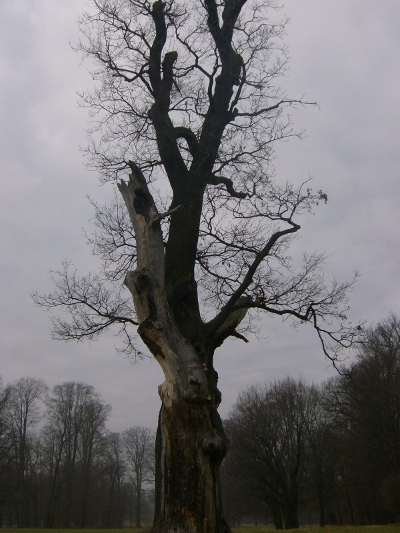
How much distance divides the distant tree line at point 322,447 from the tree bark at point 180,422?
20.7 meters

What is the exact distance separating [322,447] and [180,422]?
36773mm

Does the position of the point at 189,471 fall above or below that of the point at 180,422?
below

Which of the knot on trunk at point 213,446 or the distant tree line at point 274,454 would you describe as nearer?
the knot on trunk at point 213,446

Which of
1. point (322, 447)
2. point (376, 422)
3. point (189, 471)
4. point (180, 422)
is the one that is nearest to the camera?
point (189, 471)

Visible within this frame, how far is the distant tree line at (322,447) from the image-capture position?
1115 inches

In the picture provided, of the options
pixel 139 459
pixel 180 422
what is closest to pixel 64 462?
pixel 139 459

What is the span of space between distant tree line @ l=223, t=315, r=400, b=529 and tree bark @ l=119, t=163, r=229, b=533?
2068 cm

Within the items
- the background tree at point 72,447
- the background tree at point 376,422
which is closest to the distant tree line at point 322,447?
the background tree at point 376,422

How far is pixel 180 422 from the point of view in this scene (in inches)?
249

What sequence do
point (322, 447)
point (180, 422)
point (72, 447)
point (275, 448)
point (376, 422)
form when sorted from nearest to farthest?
point (180, 422)
point (376, 422)
point (275, 448)
point (322, 447)
point (72, 447)

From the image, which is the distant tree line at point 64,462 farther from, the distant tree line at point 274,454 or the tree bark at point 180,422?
the tree bark at point 180,422

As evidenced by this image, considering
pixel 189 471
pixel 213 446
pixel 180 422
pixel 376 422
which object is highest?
pixel 376 422

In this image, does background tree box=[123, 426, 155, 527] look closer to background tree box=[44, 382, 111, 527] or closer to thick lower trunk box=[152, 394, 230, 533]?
background tree box=[44, 382, 111, 527]

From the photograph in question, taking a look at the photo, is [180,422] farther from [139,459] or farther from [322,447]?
[139,459]
